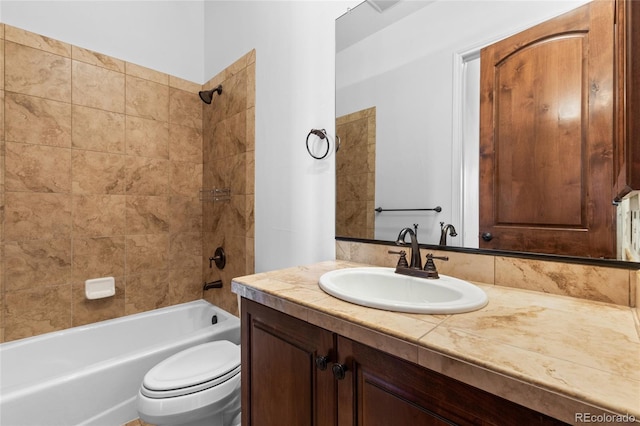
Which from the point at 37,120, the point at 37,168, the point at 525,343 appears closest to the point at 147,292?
the point at 37,168

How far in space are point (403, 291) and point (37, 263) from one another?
207 cm

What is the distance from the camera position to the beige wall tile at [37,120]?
62.9 inches

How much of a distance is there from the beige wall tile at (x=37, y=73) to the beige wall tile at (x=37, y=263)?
2.87ft

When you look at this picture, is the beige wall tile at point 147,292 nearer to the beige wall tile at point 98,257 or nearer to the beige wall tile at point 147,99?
the beige wall tile at point 98,257

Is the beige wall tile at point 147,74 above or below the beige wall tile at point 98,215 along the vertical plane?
above

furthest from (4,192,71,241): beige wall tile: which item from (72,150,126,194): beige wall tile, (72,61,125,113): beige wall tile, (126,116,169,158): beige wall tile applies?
(72,61,125,113): beige wall tile

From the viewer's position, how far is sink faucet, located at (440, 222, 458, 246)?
3.45 ft

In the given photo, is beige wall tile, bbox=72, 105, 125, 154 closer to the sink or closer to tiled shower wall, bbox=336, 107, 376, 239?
tiled shower wall, bbox=336, 107, 376, 239

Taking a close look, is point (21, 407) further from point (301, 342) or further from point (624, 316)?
point (624, 316)

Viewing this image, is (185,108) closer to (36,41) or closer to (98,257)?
(36,41)

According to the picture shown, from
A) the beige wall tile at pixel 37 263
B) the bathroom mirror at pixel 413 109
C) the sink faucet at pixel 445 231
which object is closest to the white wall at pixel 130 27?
the beige wall tile at pixel 37 263

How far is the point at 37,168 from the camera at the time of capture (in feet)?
5.51

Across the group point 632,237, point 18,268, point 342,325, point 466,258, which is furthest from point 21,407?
point 632,237

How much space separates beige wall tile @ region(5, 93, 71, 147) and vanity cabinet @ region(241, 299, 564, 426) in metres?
1.71
